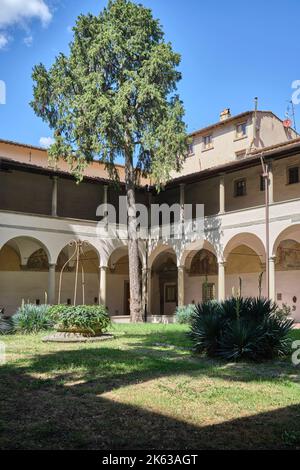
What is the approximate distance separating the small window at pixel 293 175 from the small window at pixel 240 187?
8.88 feet

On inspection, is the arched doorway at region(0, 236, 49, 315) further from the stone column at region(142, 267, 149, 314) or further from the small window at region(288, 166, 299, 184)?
the small window at region(288, 166, 299, 184)

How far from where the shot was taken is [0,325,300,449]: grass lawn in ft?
14.7

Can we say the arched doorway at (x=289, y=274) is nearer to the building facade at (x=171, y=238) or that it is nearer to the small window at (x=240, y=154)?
the building facade at (x=171, y=238)

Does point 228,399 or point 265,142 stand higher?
point 265,142

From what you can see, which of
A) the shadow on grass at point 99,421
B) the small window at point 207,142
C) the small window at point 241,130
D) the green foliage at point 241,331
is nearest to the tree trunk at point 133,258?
the small window at point 241,130

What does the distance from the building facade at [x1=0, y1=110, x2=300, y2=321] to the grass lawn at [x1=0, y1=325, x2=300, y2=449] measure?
11.5 m

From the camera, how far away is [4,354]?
10180 mm

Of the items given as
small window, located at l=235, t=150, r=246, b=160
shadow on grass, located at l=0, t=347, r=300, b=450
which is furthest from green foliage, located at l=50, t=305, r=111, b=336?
small window, located at l=235, t=150, r=246, b=160

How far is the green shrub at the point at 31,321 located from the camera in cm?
1549

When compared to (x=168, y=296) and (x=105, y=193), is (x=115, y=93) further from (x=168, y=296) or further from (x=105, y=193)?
(x=168, y=296)

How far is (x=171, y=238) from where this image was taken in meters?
25.2
